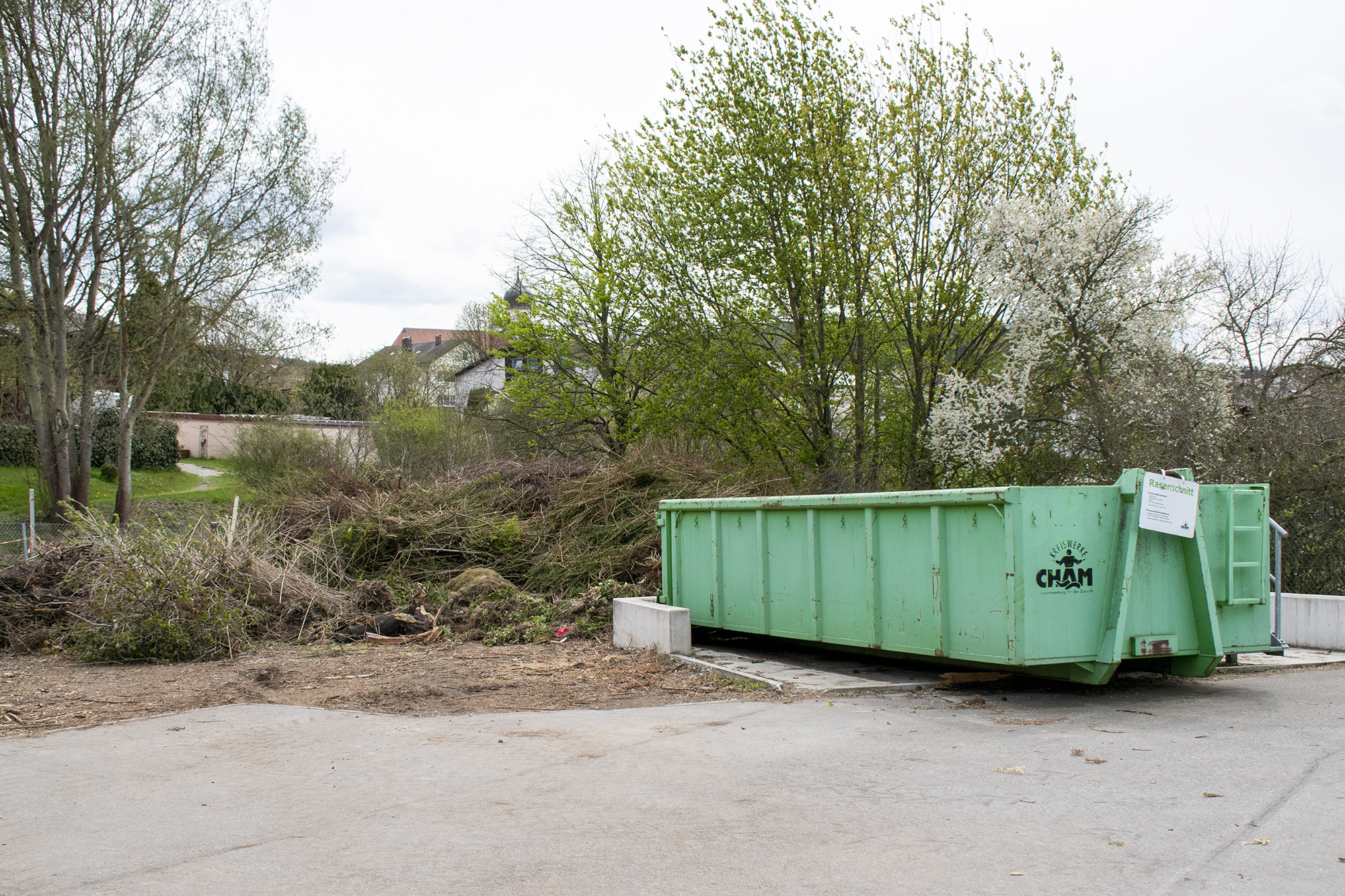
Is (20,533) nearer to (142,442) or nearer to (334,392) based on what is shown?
(142,442)

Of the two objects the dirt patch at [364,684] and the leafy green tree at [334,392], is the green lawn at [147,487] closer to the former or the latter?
the leafy green tree at [334,392]

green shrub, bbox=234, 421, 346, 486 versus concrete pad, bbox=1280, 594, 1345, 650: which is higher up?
green shrub, bbox=234, 421, 346, 486

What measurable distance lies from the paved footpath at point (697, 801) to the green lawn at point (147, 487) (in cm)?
2187

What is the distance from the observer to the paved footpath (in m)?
4.01

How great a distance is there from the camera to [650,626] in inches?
412

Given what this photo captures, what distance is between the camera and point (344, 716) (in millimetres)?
7508

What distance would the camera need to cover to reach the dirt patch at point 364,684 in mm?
7922

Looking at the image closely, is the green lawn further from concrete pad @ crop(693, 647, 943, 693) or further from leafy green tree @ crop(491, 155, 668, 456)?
concrete pad @ crop(693, 647, 943, 693)

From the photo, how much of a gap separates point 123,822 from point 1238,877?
194 inches

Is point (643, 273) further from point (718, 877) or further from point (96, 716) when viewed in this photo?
point (718, 877)

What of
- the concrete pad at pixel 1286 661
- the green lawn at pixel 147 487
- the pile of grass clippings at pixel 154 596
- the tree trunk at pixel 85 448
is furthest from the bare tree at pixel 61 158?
the concrete pad at pixel 1286 661

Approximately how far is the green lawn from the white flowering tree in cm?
1888

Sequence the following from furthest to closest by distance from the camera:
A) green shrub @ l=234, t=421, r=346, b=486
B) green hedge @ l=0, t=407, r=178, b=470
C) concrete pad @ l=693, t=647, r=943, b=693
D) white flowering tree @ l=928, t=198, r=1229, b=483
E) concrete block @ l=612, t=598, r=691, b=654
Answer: green hedge @ l=0, t=407, r=178, b=470, green shrub @ l=234, t=421, r=346, b=486, white flowering tree @ l=928, t=198, r=1229, b=483, concrete block @ l=612, t=598, r=691, b=654, concrete pad @ l=693, t=647, r=943, b=693

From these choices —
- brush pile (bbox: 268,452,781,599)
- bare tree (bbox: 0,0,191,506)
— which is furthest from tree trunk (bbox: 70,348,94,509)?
brush pile (bbox: 268,452,781,599)
